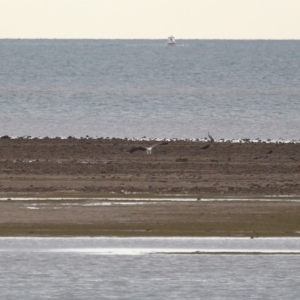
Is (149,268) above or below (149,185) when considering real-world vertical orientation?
below

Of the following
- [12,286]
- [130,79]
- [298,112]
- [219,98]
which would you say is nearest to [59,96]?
[219,98]

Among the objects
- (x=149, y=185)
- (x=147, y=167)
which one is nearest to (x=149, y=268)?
(x=149, y=185)

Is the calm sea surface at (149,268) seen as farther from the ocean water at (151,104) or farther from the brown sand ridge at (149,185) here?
the ocean water at (151,104)

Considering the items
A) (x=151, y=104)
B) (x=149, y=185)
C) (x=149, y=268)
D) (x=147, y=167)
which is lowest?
(x=149, y=268)

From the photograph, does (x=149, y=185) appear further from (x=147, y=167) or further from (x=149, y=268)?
(x=149, y=268)

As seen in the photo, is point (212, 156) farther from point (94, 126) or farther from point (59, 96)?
point (59, 96)

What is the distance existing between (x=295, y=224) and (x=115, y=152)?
1403cm

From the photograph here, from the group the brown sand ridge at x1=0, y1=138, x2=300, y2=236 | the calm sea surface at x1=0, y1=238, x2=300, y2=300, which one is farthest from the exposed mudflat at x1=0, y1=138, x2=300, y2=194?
the calm sea surface at x1=0, y1=238, x2=300, y2=300

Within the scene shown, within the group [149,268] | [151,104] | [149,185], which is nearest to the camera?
[149,268]

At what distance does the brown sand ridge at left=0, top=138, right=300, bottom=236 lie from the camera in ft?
74.4

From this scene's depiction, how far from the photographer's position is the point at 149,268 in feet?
61.1

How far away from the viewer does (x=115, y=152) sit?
3616 cm

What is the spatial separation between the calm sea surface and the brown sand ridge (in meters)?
1.20

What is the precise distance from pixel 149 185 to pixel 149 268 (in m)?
10.1
